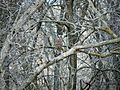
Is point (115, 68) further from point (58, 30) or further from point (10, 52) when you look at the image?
point (10, 52)

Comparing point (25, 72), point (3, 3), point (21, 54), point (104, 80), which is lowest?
point (104, 80)

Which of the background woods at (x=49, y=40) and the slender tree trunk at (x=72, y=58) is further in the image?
the slender tree trunk at (x=72, y=58)

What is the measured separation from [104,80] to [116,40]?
16.6ft

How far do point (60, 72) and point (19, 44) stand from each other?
12.6ft

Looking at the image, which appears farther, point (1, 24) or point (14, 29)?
point (1, 24)

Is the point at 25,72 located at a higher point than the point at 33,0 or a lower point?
lower

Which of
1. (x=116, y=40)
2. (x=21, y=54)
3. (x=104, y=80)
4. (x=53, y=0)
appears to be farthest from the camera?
(x=104, y=80)

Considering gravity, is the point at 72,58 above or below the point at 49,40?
below

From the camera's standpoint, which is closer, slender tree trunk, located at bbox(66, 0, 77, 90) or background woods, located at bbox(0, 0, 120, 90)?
background woods, located at bbox(0, 0, 120, 90)

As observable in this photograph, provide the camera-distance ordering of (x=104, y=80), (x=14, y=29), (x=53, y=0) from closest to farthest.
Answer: (x=14, y=29), (x=53, y=0), (x=104, y=80)

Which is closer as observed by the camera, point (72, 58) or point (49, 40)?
point (72, 58)

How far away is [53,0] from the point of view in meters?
9.29

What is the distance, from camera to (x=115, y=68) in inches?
376

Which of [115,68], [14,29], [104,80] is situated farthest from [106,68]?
[14,29]
